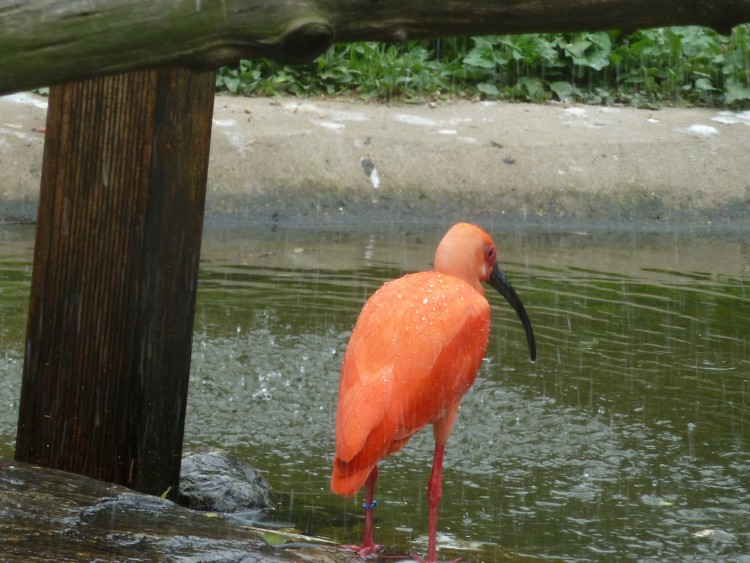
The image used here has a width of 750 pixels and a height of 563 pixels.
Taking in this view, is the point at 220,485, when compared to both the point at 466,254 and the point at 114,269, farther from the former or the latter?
the point at 466,254

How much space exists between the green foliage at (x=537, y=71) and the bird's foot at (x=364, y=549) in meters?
8.04

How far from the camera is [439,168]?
955 cm

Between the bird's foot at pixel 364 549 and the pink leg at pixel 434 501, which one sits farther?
the pink leg at pixel 434 501

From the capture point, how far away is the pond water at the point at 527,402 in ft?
12.8

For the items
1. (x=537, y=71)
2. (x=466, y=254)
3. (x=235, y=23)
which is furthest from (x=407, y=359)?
(x=537, y=71)

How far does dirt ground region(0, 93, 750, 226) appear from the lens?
9.08 m

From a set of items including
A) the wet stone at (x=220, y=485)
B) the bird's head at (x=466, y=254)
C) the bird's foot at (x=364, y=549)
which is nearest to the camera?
the bird's foot at (x=364, y=549)

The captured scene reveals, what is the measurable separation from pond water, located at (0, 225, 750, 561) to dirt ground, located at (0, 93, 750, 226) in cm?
102

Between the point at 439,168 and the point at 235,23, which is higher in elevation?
the point at 439,168

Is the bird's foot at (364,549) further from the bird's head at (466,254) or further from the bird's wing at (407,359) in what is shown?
the bird's head at (466,254)

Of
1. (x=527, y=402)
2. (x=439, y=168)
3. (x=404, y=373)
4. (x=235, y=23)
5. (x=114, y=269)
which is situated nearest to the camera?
(x=235, y=23)

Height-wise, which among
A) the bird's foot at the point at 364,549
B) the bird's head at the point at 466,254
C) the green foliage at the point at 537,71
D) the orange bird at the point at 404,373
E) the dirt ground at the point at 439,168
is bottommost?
the bird's foot at the point at 364,549

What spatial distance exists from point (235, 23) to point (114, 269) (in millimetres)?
1839

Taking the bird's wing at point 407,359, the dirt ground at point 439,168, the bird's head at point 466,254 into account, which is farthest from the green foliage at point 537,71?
the bird's wing at point 407,359
